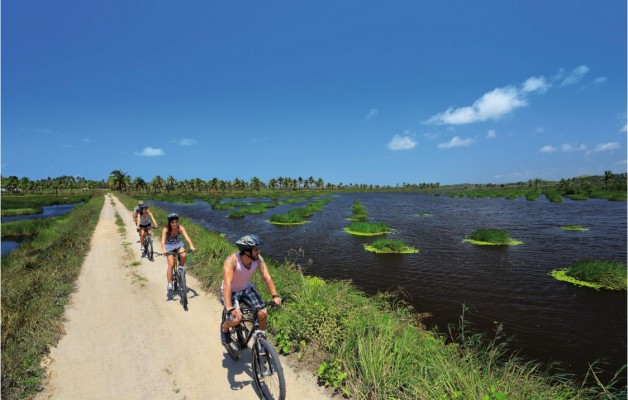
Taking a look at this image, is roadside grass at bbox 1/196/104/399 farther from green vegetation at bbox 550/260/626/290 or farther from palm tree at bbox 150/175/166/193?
palm tree at bbox 150/175/166/193

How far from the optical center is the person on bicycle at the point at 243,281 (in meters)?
5.18

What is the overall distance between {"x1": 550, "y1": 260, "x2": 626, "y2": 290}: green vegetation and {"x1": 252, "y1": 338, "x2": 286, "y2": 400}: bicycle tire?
1801 cm

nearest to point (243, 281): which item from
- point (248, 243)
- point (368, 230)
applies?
point (248, 243)

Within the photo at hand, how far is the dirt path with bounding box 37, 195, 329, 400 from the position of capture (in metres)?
5.59

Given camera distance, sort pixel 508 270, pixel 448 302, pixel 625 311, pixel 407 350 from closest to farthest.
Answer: pixel 407 350, pixel 625 311, pixel 448 302, pixel 508 270

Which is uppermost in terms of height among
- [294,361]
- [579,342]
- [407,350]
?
[407,350]

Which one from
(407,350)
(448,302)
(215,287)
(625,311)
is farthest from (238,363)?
(625,311)

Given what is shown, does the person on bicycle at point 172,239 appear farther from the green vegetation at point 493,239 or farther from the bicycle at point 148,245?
the green vegetation at point 493,239

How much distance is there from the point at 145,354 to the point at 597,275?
20.6 metres

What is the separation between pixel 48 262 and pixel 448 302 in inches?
736

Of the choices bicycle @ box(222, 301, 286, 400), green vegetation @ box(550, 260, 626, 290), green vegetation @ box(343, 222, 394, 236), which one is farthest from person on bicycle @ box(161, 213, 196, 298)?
green vegetation @ box(343, 222, 394, 236)

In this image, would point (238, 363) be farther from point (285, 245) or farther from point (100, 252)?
point (285, 245)

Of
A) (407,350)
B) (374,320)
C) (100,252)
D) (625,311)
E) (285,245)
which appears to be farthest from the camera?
A: (285,245)

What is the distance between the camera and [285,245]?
89.7ft
